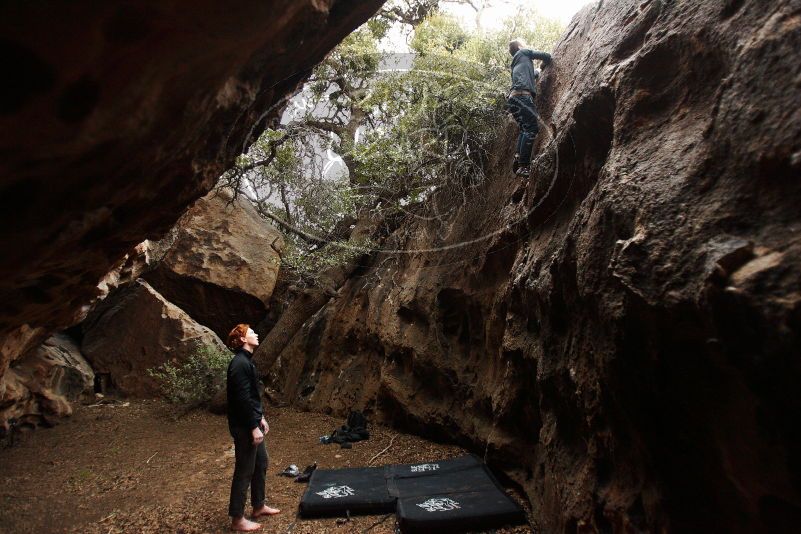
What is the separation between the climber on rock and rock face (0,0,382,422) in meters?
2.57

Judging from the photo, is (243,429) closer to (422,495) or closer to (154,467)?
(422,495)

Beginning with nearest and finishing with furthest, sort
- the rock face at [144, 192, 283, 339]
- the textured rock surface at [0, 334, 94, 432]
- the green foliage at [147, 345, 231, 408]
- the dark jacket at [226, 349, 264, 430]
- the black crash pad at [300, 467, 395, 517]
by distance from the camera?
the dark jacket at [226, 349, 264, 430]
the black crash pad at [300, 467, 395, 517]
the textured rock surface at [0, 334, 94, 432]
the green foliage at [147, 345, 231, 408]
the rock face at [144, 192, 283, 339]

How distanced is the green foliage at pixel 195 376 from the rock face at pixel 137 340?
0.81 ft

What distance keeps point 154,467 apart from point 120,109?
525cm

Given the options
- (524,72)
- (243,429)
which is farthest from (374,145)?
(243,429)

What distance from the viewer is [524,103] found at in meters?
5.61

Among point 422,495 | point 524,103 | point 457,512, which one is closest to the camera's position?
point 457,512

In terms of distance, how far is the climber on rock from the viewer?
5590mm

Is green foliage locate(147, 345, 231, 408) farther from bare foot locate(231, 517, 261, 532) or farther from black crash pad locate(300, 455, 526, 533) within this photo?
bare foot locate(231, 517, 261, 532)

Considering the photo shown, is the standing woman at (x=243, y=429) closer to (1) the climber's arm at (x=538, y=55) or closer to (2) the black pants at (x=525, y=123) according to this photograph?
(2) the black pants at (x=525, y=123)

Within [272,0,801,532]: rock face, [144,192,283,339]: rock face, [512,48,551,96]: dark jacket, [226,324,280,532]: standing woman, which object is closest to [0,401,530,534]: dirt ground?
[226,324,280,532]: standing woman

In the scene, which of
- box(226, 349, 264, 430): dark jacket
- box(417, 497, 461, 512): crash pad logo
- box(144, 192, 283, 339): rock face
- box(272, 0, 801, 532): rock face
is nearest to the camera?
box(272, 0, 801, 532): rock face

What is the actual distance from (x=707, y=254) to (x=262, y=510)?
414cm

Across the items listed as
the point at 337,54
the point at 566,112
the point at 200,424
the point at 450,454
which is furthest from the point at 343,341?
the point at 566,112
